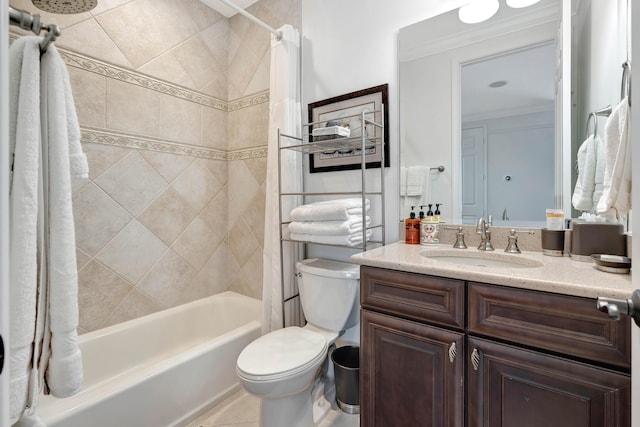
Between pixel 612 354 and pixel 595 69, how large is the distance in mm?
1036

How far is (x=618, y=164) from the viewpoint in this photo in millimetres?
898

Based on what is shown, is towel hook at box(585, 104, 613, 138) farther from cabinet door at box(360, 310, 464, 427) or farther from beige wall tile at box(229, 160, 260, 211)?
beige wall tile at box(229, 160, 260, 211)

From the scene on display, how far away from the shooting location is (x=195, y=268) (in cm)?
221

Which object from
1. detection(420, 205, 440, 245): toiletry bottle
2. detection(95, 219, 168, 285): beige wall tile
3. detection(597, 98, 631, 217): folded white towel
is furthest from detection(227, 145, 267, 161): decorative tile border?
detection(597, 98, 631, 217): folded white towel

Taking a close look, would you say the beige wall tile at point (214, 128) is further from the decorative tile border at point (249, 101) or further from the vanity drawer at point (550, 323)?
the vanity drawer at point (550, 323)

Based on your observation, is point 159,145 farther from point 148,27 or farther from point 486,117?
point 486,117

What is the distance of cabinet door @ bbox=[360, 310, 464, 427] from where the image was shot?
100cm

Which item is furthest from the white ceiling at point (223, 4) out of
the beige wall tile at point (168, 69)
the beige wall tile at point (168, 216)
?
the beige wall tile at point (168, 216)

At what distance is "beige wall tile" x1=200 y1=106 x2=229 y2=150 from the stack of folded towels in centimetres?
108

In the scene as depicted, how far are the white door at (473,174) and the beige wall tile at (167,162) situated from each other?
5.79 ft

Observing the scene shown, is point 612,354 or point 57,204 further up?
point 57,204

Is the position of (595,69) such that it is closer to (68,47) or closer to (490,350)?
(490,350)

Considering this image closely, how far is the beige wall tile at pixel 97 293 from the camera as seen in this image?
5.50 ft

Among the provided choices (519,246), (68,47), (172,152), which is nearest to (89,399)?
(172,152)
